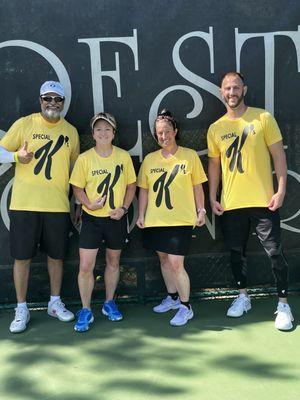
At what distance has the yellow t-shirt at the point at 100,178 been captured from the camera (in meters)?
3.52

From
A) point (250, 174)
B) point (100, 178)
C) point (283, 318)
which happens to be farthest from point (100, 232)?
point (283, 318)

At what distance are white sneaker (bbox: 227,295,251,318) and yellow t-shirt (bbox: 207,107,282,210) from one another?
0.76 meters

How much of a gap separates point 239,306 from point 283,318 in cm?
39

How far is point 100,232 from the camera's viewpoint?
11.7ft

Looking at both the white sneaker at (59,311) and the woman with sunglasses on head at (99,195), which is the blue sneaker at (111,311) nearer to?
the woman with sunglasses on head at (99,195)

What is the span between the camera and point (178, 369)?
2814 millimetres

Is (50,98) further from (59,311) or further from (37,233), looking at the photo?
(59,311)

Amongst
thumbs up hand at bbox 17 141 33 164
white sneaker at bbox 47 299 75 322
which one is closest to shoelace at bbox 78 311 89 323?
white sneaker at bbox 47 299 75 322

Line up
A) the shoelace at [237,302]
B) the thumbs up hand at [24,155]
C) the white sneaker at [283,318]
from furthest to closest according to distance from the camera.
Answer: the shoelace at [237,302], the thumbs up hand at [24,155], the white sneaker at [283,318]

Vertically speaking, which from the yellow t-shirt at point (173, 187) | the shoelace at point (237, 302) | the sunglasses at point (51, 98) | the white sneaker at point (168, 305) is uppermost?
the sunglasses at point (51, 98)

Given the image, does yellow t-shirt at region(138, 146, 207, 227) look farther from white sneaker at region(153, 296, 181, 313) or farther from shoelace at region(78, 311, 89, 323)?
shoelace at region(78, 311, 89, 323)

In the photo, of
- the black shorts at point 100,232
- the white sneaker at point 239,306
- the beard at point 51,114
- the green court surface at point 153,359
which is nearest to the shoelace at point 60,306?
the green court surface at point 153,359

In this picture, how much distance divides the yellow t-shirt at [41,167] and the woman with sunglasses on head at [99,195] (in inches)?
Result: 5.4

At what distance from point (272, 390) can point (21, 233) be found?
2.10 m
